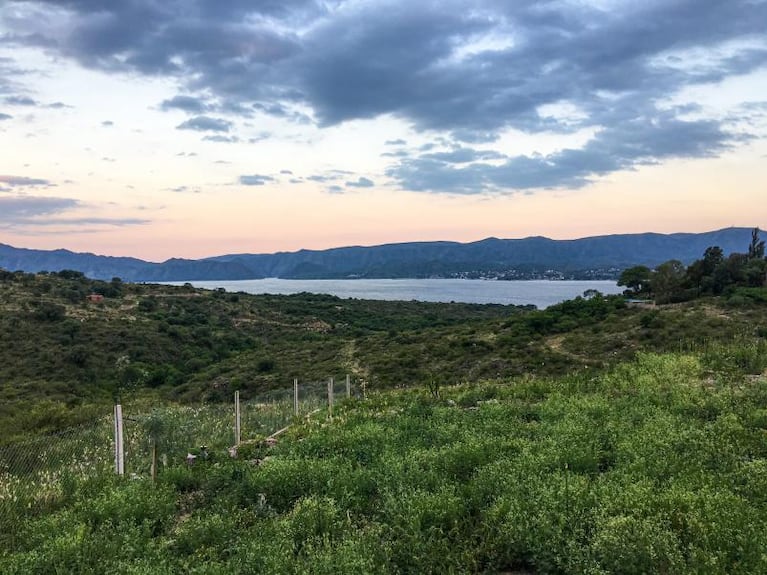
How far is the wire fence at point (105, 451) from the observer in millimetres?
8359

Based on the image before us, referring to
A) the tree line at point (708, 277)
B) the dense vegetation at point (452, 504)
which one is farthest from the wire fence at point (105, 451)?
the tree line at point (708, 277)

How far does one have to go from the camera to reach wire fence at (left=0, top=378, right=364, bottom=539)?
8359 mm

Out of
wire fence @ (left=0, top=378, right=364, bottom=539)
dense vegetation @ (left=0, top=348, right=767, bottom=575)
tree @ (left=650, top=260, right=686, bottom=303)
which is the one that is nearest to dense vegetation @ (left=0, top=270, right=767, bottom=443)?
tree @ (left=650, top=260, right=686, bottom=303)

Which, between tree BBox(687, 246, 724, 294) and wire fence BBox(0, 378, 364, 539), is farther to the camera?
tree BBox(687, 246, 724, 294)

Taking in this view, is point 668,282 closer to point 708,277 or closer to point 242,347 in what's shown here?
point 708,277

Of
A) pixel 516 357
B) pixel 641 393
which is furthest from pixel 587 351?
pixel 641 393

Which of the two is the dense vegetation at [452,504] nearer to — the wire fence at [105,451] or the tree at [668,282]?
the wire fence at [105,451]

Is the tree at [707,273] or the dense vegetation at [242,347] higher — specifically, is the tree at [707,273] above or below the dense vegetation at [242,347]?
above

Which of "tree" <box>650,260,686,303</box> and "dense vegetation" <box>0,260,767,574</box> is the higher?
"tree" <box>650,260,686,303</box>

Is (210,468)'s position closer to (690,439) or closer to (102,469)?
(102,469)

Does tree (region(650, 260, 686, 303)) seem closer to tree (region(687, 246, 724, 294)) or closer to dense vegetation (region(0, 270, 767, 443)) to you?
tree (region(687, 246, 724, 294))

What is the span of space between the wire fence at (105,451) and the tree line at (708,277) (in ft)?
141

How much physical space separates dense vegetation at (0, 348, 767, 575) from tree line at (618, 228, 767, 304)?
131 ft

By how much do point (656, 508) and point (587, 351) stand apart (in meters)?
23.6
